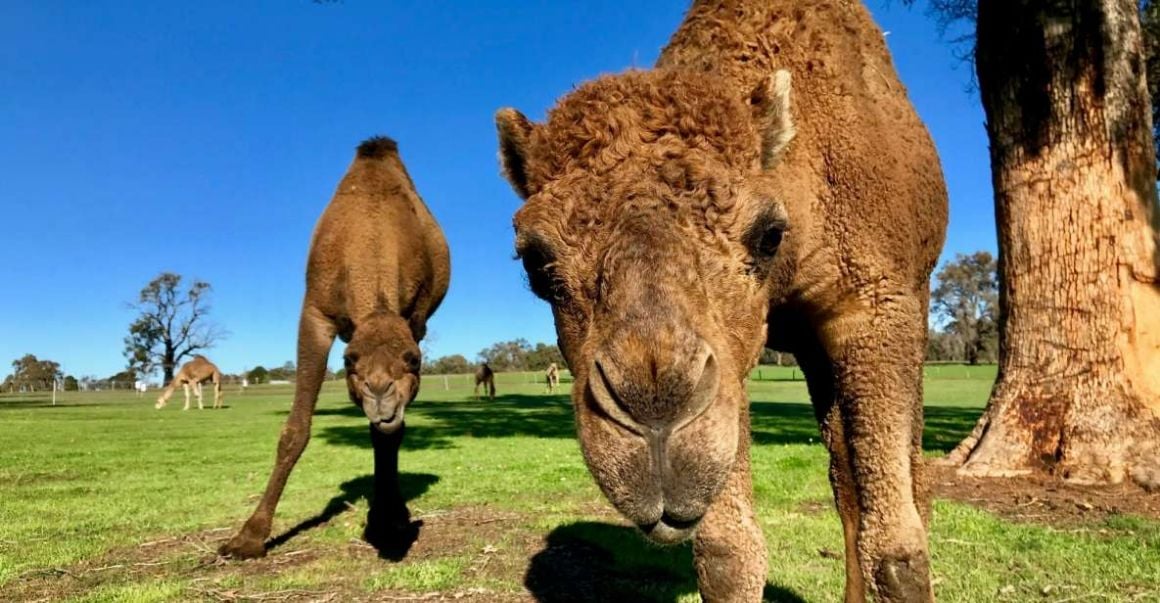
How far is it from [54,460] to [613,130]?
1562cm

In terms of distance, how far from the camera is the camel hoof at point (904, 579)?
10.0ft

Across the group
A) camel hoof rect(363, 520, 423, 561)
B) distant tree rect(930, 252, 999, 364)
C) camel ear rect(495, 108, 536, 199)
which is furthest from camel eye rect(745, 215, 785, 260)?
distant tree rect(930, 252, 999, 364)

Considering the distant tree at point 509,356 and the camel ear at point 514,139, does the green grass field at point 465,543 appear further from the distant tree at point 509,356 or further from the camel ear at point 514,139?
the distant tree at point 509,356

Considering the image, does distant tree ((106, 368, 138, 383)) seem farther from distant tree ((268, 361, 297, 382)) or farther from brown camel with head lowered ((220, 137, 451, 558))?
brown camel with head lowered ((220, 137, 451, 558))

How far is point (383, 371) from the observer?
5930 mm

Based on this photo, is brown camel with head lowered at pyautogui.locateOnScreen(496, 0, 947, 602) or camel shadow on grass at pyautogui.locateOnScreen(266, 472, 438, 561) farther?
camel shadow on grass at pyautogui.locateOnScreen(266, 472, 438, 561)

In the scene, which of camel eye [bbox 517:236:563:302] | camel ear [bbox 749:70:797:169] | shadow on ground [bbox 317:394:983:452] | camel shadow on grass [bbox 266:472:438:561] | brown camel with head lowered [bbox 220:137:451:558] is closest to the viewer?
camel eye [bbox 517:236:563:302]

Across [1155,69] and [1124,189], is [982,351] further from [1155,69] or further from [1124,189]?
[1124,189]

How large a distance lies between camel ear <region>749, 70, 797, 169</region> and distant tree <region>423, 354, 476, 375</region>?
138354 mm

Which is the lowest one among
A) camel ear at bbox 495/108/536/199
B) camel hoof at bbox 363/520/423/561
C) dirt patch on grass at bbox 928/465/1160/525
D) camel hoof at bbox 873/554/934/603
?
camel hoof at bbox 363/520/423/561

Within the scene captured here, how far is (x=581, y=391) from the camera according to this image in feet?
6.86

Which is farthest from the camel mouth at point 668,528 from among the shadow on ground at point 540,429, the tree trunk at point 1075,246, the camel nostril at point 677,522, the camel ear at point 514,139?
the shadow on ground at point 540,429

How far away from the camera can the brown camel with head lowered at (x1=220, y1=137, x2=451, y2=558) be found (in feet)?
20.1

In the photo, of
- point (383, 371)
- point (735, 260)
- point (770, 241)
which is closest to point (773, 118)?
point (770, 241)
